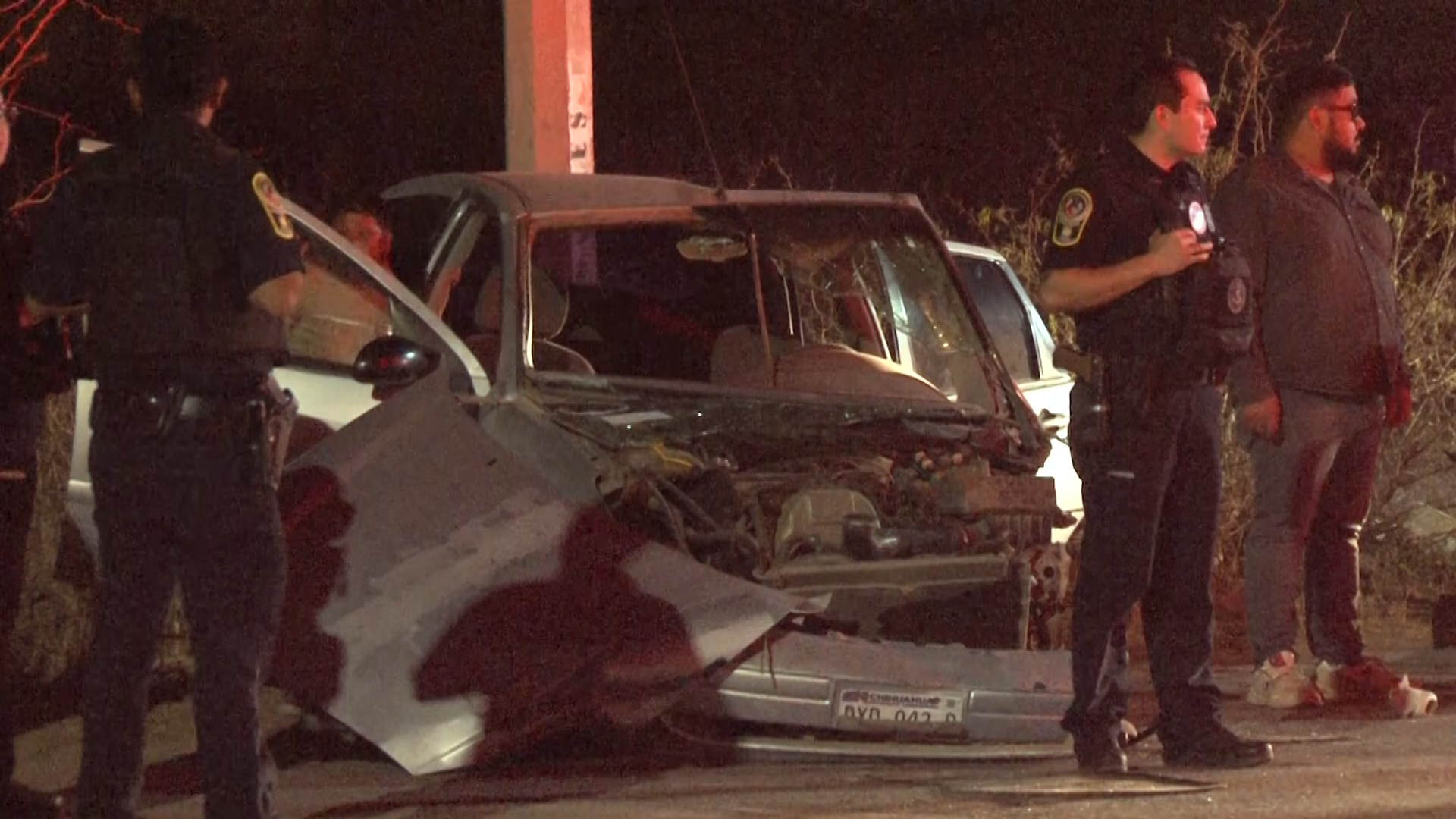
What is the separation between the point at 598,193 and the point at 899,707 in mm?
1951

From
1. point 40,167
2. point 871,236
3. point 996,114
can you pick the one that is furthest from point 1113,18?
point 871,236

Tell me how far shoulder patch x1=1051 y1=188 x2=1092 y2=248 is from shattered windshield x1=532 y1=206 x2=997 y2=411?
1348 mm

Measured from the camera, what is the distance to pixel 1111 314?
18.0ft

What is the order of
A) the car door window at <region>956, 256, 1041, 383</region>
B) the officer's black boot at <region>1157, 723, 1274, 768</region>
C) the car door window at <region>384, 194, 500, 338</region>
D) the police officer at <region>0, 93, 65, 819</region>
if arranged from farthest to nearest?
the car door window at <region>956, 256, 1041, 383</region>, the car door window at <region>384, 194, 500, 338</region>, the officer's black boot at <region>1157, 723, 1274, 768</region>, the police officer at <region>0, 93, 65, 819</region>

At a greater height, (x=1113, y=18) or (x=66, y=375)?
(x=1113, y=18)

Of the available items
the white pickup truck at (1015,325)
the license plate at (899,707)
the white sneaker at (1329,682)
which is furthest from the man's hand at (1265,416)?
the white pickup truck at (1015,325)

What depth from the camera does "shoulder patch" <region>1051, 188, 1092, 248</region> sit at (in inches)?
215

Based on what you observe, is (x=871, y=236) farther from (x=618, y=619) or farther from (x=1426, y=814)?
(x=1426, y=814)

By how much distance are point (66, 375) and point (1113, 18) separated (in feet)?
58.9

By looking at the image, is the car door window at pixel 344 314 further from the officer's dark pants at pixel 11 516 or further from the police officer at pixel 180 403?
the police officer at pixel 180 403

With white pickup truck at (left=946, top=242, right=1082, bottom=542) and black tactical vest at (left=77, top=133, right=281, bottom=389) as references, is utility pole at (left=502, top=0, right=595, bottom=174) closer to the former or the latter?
white pickup truck at (left=946, top=242, right=1082, bottom=542)

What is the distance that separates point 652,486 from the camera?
5.75 meters

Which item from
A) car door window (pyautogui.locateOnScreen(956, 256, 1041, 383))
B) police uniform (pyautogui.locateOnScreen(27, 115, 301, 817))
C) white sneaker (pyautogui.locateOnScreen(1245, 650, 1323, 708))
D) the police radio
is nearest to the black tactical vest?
police uniform (pyautogui.locateOnScreen(27, 115, 301, 817))

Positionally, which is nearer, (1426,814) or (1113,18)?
(1426,814)
